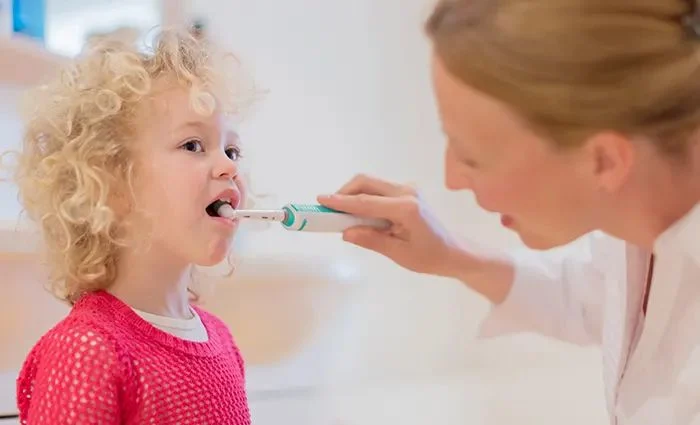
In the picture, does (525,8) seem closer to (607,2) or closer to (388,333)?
(607,2)

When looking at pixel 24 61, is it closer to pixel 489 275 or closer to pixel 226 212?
pixel 226 212

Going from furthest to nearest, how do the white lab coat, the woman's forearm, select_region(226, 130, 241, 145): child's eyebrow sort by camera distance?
the woman's forearm < select_region(226, 130, 241, 145): child's eyebrow < the white lab coat

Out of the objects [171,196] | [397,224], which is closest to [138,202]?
[171,196]

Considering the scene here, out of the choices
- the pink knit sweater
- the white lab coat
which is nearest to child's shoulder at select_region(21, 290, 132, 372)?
the pink knit sweater

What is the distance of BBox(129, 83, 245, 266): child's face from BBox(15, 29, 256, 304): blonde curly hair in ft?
0.04

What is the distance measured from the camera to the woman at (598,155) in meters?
0.56

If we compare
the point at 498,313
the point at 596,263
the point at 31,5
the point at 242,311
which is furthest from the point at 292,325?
the point at 31,5

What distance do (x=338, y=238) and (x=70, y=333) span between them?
700 mm

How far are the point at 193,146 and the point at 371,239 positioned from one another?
20cm

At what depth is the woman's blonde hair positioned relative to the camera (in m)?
0.56

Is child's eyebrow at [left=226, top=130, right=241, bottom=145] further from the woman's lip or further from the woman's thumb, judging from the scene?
the woman's lip

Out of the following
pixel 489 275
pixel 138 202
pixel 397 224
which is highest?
pixel 138 202

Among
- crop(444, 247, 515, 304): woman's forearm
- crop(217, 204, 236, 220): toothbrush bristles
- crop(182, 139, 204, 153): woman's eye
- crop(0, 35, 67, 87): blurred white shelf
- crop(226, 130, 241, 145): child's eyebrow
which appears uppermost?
crop(0, 35, 67, 87): blurred white shelf

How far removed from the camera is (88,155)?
0.70 metres
